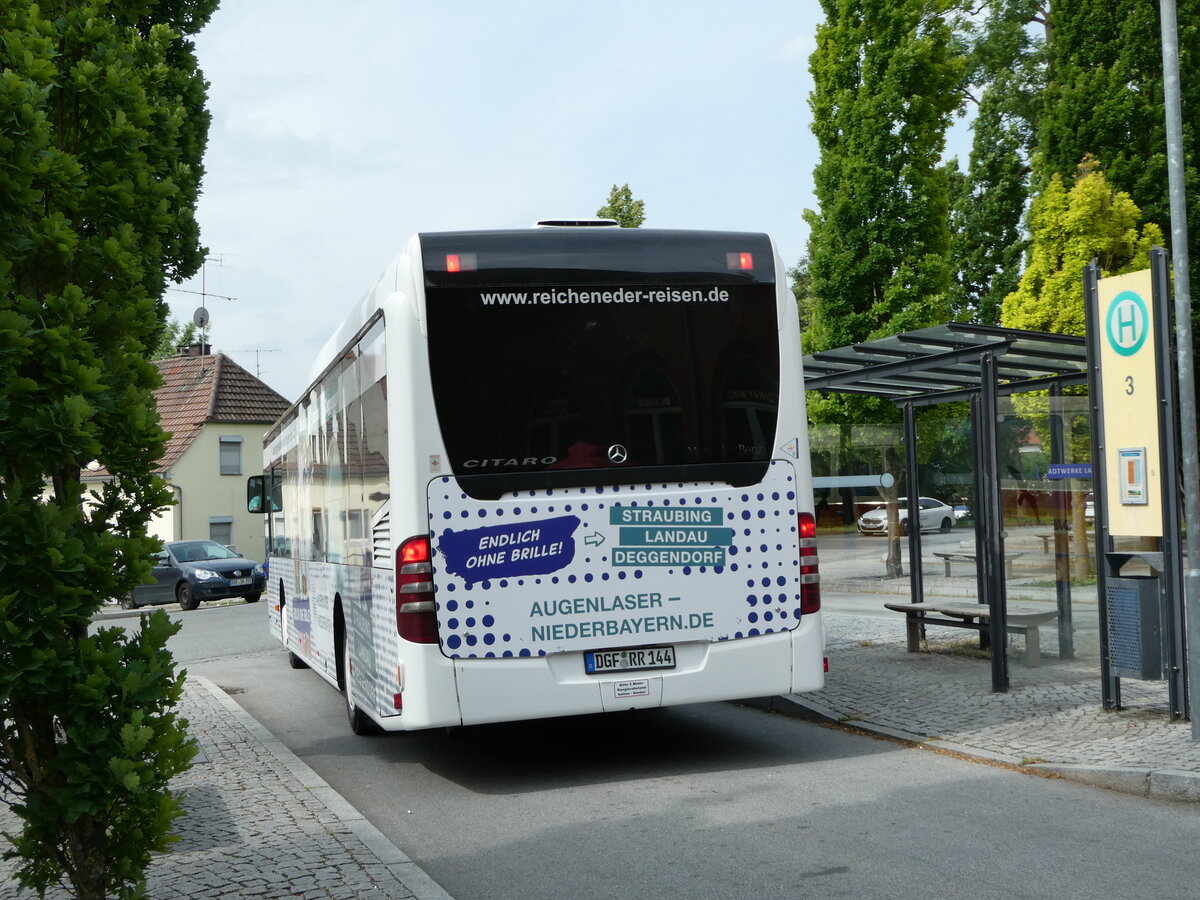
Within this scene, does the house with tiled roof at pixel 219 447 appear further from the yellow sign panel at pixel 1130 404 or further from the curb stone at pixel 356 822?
the yellow sign panel at pixel 1130 404

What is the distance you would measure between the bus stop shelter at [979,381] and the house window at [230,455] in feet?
134

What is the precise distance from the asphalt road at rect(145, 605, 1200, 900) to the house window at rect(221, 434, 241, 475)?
42393 mm

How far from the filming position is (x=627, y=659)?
7.94 meters

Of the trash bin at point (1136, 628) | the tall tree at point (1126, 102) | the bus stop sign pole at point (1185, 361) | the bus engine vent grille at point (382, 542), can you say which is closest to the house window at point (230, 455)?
the tall tree at point (1126, 102)

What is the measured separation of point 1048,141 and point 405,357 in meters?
24.9

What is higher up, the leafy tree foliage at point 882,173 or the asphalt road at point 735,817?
the leafy tree foliage at point 882,173

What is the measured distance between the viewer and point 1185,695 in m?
8.58

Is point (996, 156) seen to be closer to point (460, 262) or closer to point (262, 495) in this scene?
point (262, 495)


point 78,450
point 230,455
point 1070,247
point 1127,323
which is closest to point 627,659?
point 1127,323

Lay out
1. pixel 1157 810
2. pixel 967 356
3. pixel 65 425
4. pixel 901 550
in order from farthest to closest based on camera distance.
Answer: pixel 901 550 < pixel 967 356 < pixel 1157 810 < pixel 65 425

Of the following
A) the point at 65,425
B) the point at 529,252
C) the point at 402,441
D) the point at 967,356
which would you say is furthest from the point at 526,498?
the point at 967,356

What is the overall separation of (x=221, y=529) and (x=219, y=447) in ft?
10.5

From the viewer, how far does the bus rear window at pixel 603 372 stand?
766 centimetres

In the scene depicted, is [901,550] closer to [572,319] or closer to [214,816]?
[572,319]
